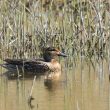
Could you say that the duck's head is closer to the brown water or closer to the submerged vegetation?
the submerged vegetation

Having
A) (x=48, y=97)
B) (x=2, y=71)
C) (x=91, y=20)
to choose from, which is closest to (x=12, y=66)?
(x=2, y=71)

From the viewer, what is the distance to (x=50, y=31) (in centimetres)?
1280

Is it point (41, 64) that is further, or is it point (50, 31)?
point (50, 31)

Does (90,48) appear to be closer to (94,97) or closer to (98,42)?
(98,42)

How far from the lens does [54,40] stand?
1292 centimetres

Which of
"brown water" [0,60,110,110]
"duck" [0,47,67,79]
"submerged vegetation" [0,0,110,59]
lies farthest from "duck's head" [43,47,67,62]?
"brown water" [0,60,110,110]

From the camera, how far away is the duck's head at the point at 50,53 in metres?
12.5

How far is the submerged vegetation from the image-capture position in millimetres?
12305

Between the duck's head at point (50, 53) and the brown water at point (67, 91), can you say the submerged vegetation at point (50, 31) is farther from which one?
the brown water at point (67, 91)

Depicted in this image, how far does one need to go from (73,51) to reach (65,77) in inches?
80.5

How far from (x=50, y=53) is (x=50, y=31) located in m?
0.42

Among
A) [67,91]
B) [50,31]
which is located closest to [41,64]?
[50,31]

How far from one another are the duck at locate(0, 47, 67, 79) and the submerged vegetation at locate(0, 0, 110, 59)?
229 millimetres

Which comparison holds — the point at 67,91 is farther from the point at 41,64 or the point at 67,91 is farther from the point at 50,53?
the point at 50,53
